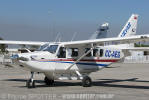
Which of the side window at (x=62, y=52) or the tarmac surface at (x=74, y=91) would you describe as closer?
the tarmac surface at (x=74, y=91)

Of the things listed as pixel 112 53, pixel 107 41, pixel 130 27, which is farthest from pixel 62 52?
pixel 130 27

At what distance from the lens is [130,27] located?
20828 mm

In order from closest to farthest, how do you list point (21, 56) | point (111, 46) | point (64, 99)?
point (64, 99) < point (21, 56) < point (111, 46)

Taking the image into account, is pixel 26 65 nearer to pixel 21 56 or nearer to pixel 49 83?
pixel 21 56

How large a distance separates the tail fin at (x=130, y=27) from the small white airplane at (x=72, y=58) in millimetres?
1781

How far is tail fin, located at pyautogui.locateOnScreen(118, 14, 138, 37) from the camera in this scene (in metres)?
20.6

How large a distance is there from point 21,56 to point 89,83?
384 cm

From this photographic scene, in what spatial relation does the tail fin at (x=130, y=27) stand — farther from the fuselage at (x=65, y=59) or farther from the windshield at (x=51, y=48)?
the windshield at (x=51, y=48)

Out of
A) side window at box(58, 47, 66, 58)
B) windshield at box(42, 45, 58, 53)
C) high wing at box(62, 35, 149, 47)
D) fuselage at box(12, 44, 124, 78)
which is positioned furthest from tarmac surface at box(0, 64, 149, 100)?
high wing at box(62, 35, 149, 47)

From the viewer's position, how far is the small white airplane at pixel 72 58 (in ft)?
51.5

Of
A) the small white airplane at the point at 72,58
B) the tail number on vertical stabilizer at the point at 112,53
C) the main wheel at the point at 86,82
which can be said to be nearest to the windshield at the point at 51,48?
the small white airplane at the point at 72,58

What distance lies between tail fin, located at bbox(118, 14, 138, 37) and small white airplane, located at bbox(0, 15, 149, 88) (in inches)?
70.1

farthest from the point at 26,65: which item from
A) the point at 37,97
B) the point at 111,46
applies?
the point at 111,46

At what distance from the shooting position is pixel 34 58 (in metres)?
15.5
